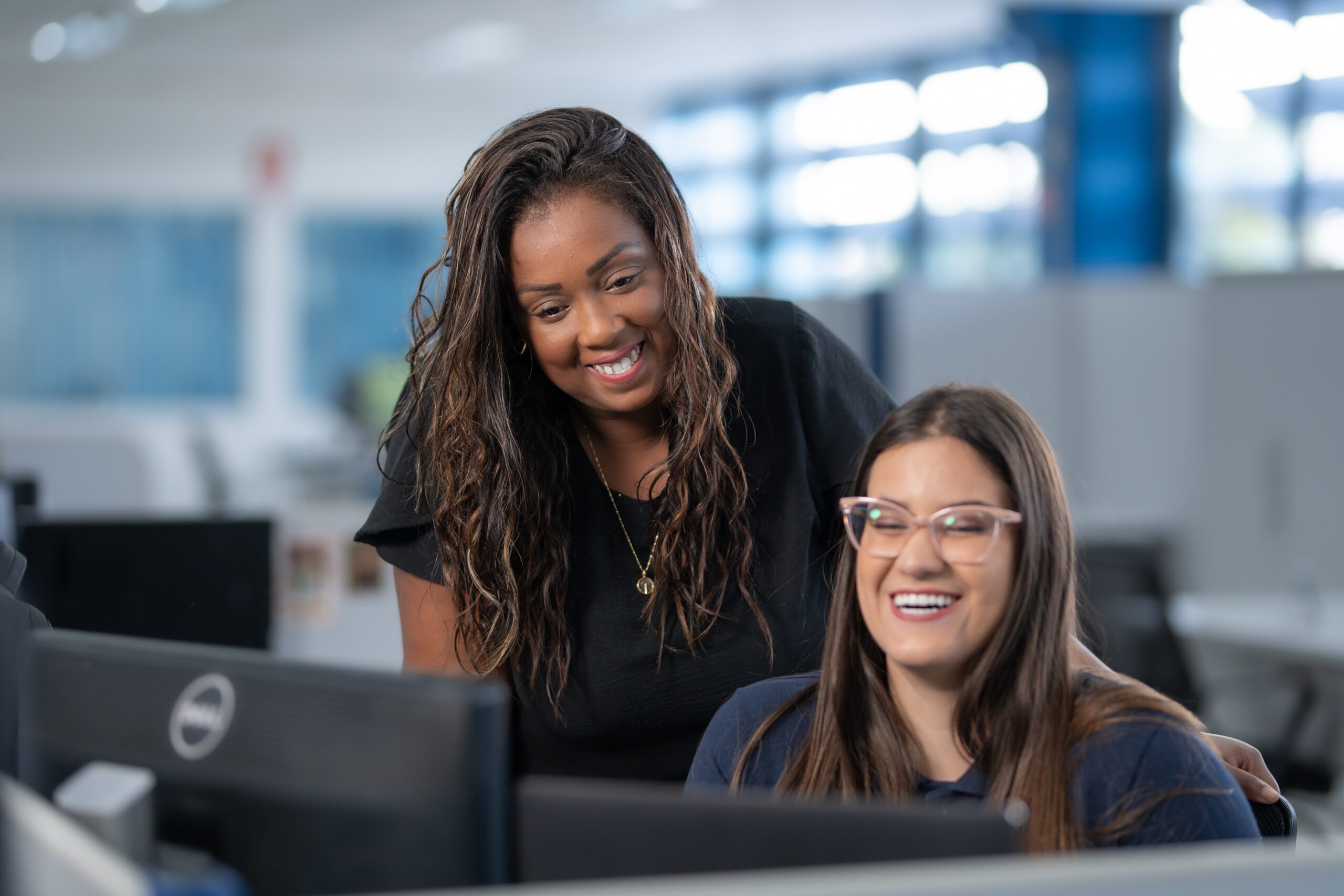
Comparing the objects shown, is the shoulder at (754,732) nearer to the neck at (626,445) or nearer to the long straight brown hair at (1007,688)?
the long straight brown hair at (1007,688)

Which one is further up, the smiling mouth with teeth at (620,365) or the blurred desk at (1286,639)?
the smiling mouth with teeth at (620,365)

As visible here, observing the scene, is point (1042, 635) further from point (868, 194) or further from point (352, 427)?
point (352, 427)

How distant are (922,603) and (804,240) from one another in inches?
335

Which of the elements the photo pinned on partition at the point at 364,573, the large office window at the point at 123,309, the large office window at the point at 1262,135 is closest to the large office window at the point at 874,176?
the large office window at the point at 1262,135

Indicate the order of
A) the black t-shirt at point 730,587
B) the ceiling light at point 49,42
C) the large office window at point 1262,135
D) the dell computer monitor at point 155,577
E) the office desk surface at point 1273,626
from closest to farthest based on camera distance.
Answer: the black t-shirt at point 730,587 < the dell computer monitor at point 155,577 < the office desk surface at point 1273,626 < the large office window at point 1262,135 < the ceiling light at point 49,42

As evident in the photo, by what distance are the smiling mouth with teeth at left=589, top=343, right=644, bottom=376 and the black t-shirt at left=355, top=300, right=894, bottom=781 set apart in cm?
18

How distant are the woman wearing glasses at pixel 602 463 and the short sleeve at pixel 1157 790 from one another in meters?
0.43

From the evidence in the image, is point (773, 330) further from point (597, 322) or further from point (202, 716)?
point (202, 716)

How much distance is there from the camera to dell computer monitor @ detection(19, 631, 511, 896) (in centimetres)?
75

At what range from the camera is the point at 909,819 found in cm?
75

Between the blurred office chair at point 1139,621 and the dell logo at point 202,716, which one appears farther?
the blurred office chair at point 1139,621

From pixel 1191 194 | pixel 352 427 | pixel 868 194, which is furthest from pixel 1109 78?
pixel 352 427

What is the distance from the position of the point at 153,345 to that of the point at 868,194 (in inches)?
214

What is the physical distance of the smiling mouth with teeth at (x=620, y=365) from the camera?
1.38 metres
